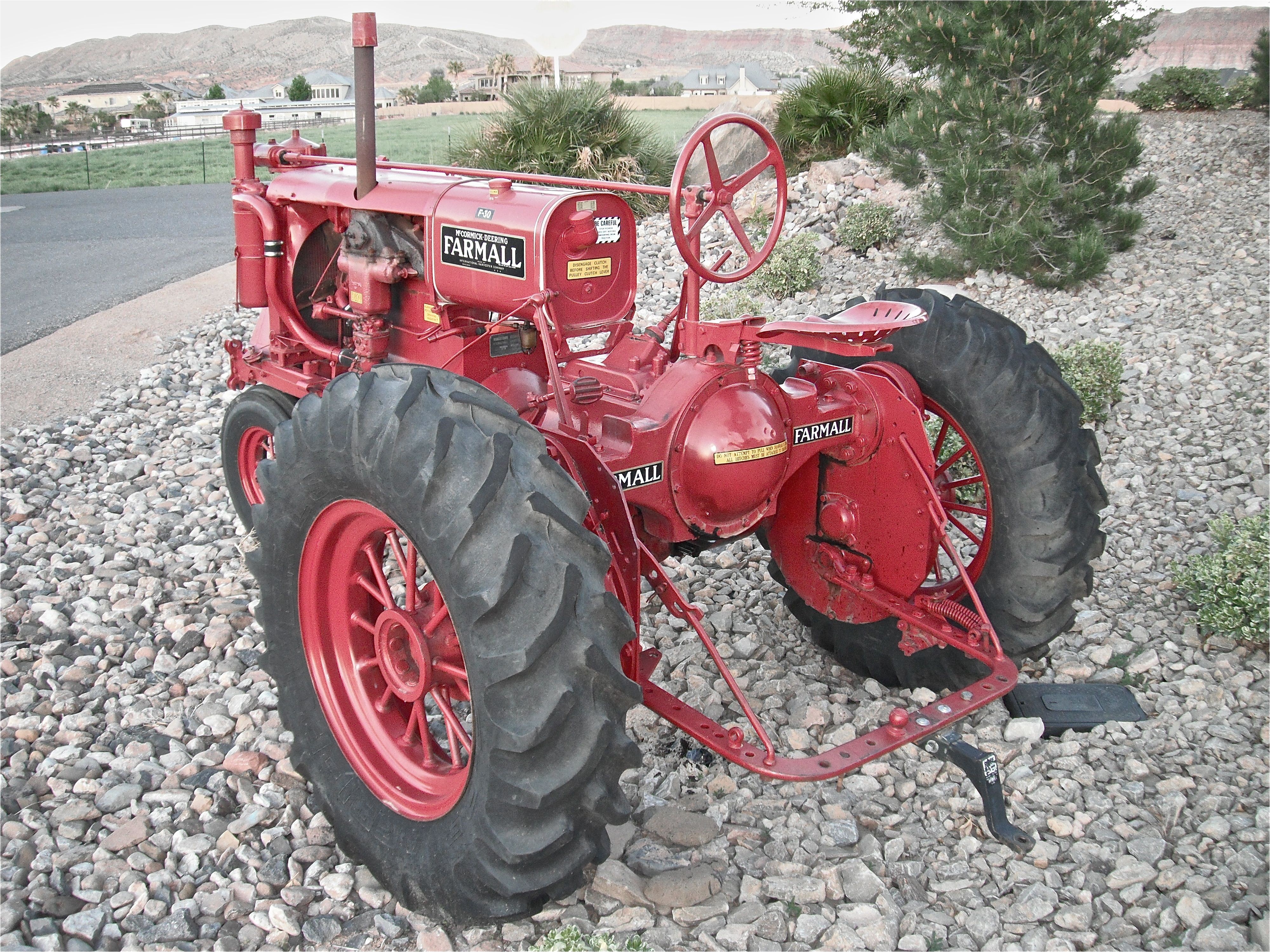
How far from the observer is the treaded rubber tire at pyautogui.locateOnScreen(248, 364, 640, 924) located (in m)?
2.09

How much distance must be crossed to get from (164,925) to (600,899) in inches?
42.6

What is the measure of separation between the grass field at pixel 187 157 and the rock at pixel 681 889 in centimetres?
1218

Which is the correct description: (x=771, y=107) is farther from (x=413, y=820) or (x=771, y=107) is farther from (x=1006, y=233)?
(x=413, y=820)

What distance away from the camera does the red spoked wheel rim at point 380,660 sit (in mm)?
2518

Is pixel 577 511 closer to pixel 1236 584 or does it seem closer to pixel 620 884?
pixel 620 884

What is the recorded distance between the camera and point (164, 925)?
246cm

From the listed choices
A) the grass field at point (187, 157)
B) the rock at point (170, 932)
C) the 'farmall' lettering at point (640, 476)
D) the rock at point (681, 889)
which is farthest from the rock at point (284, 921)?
the grass field at point (187, 157)

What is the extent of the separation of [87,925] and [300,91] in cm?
2483

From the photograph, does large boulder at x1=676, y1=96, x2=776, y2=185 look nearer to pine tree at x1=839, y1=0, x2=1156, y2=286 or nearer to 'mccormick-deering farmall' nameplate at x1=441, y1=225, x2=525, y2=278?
pine tree at x1=839, y1=0, x2=1156, y2=286

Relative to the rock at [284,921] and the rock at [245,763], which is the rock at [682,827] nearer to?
the rock at [284,921]

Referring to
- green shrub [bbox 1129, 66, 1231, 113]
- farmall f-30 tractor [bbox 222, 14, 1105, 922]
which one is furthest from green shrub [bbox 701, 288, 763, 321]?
green shrub [bbox 1129, 66, 1231, 113]

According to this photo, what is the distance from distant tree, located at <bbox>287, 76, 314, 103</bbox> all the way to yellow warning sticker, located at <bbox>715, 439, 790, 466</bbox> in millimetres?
23608

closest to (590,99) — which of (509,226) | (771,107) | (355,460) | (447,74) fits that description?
(771,107)

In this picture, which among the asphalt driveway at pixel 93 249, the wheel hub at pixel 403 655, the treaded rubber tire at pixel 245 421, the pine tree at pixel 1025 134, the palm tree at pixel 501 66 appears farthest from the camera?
the palm tree at pixel 501 66
